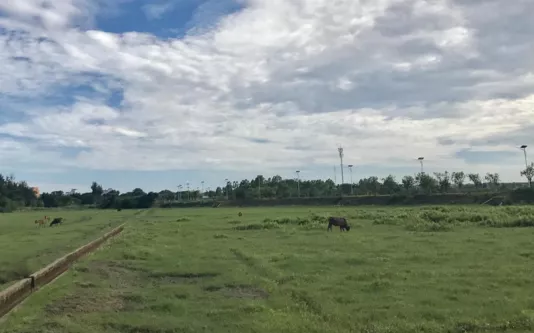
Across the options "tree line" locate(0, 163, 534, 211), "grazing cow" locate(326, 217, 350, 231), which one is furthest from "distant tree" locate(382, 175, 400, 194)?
"grazing cow" locate(326, 217, 350, 231)

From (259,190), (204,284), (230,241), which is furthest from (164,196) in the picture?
(204,284)

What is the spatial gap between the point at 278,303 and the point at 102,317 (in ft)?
12.9

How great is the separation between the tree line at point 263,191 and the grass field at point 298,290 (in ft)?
250

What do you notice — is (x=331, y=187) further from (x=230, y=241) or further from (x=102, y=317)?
(x=102, y=317)

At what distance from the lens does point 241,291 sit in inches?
→ 553

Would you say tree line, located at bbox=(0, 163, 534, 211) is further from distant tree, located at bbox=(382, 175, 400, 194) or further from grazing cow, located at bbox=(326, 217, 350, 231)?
grazing cow, located at bbox=(326, 217, 350, 231)

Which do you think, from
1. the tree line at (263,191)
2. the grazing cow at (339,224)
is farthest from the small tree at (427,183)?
the grazing cow at (339,224)

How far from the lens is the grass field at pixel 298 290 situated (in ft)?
34.3

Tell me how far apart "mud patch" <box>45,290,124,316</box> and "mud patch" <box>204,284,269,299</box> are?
2.62 meters

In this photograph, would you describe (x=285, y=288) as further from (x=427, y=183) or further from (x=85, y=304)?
(x=427, y=183)

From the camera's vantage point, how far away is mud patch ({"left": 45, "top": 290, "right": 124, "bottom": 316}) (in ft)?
40.2

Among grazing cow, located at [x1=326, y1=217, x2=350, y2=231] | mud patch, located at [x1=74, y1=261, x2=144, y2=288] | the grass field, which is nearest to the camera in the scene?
the grass field

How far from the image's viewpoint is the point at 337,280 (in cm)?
1479

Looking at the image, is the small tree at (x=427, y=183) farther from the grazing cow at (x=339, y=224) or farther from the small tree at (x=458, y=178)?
the grazing cow at (x=339, y=224)
